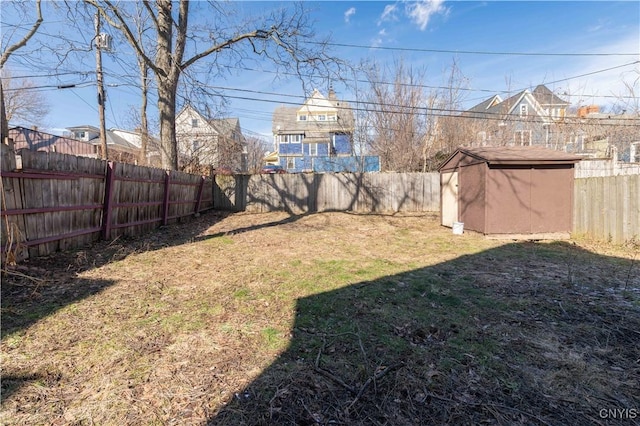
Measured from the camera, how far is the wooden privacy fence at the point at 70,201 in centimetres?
393

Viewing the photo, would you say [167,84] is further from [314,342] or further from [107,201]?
[314,342]

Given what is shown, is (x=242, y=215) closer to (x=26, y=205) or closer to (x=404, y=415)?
(x=26, y=205)

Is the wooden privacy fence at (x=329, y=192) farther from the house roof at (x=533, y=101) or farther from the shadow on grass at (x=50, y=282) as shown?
the house roof at (x=533, y=101)

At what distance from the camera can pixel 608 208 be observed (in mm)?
6695

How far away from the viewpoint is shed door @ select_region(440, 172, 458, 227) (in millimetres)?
9177

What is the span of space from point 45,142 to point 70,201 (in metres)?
16.2

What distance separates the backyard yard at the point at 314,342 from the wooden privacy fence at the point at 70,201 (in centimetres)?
37

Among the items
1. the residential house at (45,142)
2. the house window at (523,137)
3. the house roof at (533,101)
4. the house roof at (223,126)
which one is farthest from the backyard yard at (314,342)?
Result: the house roof at (533,101)

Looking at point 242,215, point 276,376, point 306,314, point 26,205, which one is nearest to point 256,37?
point 242,215

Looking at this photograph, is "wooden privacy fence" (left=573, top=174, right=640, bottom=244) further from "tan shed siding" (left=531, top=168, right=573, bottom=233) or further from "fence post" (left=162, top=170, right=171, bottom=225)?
"fence post" (left=162, top=170, right=171, bottom=225)

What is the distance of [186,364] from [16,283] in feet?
8.93

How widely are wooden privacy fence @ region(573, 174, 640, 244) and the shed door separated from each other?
2734 millimetres

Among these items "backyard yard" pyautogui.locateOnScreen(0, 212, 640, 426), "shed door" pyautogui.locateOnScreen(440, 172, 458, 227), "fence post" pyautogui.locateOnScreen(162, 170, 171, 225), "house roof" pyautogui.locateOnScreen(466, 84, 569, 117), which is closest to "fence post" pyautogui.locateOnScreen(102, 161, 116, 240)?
"backyard yard" pyautogui.locateOnScreen(0, 212, 640, 426)

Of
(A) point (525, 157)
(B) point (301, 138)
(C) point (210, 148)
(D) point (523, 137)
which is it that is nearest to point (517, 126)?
(D) point (523, 137)
